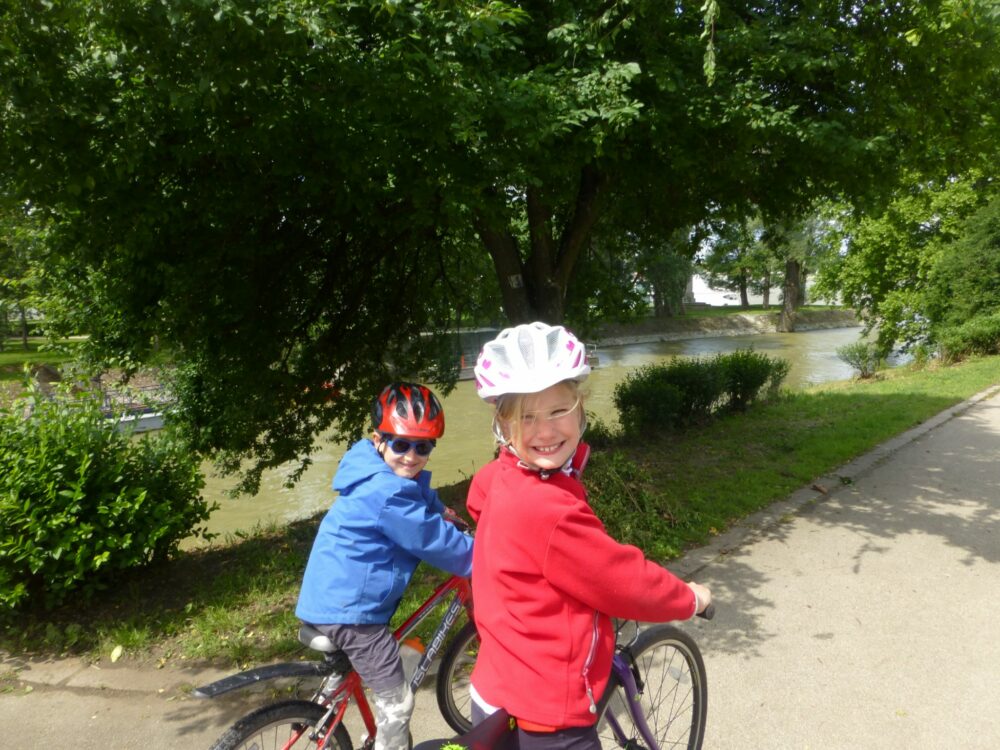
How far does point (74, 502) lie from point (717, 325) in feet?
153

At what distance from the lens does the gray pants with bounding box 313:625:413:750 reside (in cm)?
234

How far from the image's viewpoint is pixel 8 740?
3.20 m

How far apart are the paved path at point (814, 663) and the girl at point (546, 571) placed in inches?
61.3

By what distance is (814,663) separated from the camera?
3615mm

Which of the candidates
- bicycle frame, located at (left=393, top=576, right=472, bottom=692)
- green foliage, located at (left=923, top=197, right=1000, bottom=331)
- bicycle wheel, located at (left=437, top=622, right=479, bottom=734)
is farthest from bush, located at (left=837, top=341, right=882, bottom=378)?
bicycle frame, located at (left=393, top=576, right=472, bottom=692)

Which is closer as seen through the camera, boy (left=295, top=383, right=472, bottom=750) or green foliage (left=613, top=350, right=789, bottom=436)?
boy (left=295, top=383, right=472, bottom=750)

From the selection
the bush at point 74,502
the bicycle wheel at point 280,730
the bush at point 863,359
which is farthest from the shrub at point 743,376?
the bicycle wheel at point 280,730

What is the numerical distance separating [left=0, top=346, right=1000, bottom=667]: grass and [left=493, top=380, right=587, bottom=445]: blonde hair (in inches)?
107

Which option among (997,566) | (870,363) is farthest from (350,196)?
(870,363)

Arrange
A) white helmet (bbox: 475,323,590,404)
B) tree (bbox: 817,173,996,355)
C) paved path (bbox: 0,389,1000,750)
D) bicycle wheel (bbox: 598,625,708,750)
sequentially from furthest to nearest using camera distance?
1. tree (bbox: 817,173,996,355)
2. paved path (bbox: 0,389,1000,750)
3. bicycle wheel (bbox: 598,625,708,750)
4. white helmet (bbox: 475,323,590,404)

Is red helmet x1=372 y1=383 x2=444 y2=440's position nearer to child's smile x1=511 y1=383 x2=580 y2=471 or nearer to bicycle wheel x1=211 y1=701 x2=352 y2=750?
child's smile x1=511 y1=383 x2=580 y2=471

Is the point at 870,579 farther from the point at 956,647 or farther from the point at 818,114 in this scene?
the point at 818,114

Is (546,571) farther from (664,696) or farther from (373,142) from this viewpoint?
(373,142)

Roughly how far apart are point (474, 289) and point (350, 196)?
4.42 metres
